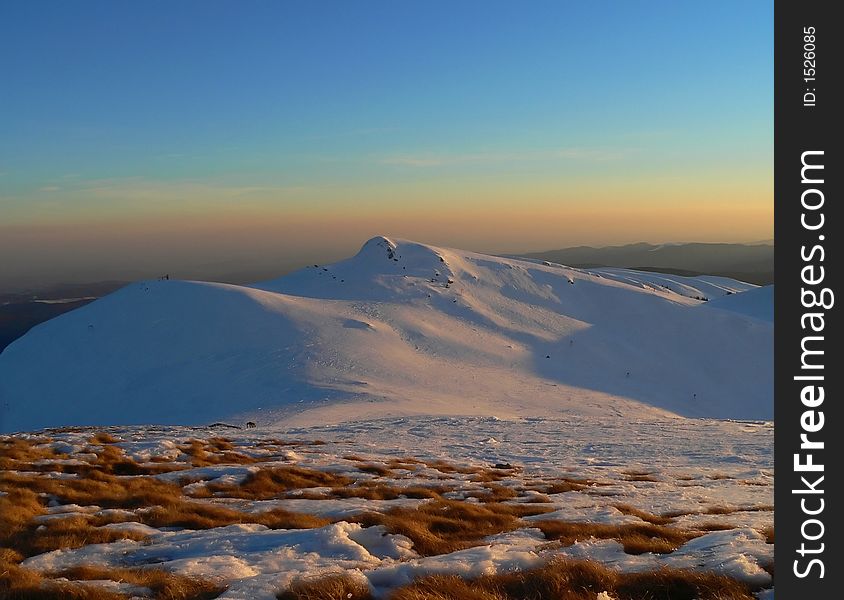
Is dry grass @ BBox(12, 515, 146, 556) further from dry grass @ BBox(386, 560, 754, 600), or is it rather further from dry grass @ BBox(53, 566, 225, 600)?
dry grass @ BBox(386, 560, 754, 600)

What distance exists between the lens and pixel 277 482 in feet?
60.1

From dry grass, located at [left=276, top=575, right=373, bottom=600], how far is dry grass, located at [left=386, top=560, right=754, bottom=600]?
521mm

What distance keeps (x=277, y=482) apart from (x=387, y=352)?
4938 cm

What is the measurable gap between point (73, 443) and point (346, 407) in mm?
24502

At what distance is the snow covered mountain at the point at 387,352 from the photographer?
54.5 metres

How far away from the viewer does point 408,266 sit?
346ft

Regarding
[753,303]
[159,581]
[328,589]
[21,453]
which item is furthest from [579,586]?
[753,303]

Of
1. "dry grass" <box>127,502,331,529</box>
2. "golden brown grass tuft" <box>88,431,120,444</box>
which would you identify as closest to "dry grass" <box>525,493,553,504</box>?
"dry grass" <box>127,502,331,529</box>

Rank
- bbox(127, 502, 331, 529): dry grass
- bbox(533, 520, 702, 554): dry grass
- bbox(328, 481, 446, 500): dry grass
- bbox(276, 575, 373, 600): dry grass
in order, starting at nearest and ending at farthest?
bbox(276, 575, 373, 600): dry grass → bbox(533, 520, 702, 554): dry grass → bbox(127, 502, 331, 529): dry grass → bbox(328, 481, 446, 500): dry grass

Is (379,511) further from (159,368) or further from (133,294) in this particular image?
(133,294)

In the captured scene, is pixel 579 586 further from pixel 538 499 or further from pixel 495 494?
pixel 495 494

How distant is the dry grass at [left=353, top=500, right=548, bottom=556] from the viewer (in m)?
10.9

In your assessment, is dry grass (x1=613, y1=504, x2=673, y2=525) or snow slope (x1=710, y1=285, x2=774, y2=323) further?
snow slope (x1=710, y1=285, x2=774, y2=323)
